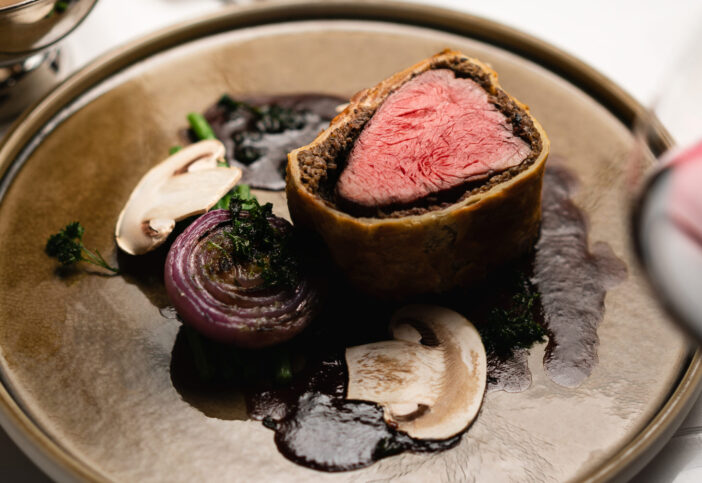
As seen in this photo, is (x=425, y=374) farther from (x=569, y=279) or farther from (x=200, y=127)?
(x=200, y=127)

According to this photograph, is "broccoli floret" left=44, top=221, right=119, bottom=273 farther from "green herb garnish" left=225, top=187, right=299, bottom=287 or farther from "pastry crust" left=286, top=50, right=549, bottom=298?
"pastry crust" left=286, top=50, right=549, bottom=298

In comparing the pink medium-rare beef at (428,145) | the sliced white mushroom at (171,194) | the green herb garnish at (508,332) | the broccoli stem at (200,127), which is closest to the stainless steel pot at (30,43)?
the broccoli stem at (200,127)

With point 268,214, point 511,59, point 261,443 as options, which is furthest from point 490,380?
point 511,59

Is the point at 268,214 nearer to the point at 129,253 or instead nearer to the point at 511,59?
the point at 129,253

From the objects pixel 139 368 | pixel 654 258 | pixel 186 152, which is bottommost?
pixel 139 368

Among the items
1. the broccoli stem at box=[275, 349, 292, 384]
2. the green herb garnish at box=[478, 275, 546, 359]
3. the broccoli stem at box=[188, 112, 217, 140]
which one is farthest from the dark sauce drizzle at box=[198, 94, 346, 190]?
the green herb garnish at box=[478, 275, 546, 359]
